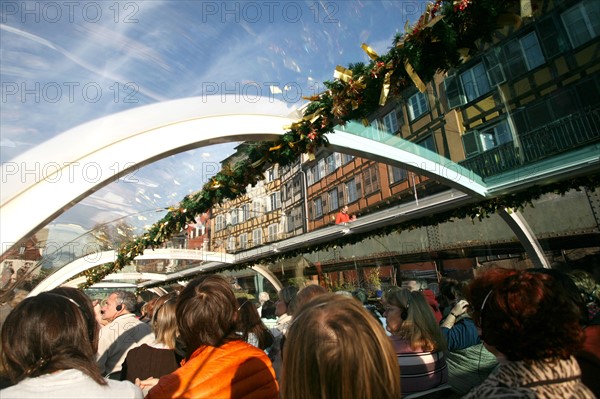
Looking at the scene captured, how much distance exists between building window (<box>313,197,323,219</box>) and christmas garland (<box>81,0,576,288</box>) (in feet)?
54.0

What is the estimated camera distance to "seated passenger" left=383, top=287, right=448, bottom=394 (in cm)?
249

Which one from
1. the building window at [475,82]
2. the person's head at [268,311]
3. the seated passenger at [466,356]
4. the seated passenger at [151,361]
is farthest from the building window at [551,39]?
the seated passenger at [151,361]

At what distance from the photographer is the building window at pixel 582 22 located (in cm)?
787

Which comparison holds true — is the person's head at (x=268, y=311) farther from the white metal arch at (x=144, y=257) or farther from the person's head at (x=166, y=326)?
the person's head at (x=166, y=326)

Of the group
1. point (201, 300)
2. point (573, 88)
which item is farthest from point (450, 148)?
point (201, 300)

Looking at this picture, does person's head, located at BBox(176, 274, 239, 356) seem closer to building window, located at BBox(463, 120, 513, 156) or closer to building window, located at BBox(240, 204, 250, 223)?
building window, located at BBox(463, 120, 513, 156)

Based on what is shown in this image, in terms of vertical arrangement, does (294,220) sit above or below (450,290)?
above

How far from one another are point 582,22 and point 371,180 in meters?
9.56

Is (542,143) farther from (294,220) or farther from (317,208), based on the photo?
(294,220)

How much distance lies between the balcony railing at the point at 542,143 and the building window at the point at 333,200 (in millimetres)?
12205

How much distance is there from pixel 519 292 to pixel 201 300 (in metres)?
1.53

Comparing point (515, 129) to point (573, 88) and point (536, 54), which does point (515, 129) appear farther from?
point (536, 54)

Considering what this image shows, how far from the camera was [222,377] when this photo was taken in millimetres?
1464

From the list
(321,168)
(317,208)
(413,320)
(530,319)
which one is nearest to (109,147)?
(413,320)
